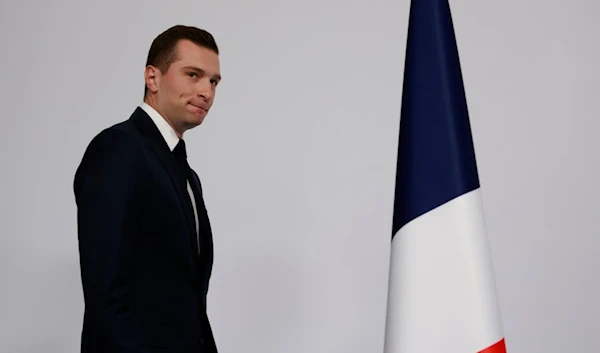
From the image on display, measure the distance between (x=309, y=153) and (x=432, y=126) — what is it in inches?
42.2

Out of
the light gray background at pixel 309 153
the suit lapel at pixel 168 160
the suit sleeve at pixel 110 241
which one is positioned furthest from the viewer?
the light gray background at pixel 309 153

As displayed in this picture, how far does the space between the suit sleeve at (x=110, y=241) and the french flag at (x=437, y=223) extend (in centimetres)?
43

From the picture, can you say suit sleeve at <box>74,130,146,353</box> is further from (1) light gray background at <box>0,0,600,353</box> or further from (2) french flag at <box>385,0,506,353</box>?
(1) light gray background at <box>0,0,600,353</box>

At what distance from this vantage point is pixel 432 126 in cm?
112

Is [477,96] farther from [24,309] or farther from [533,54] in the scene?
[24,309]

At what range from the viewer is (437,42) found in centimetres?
114

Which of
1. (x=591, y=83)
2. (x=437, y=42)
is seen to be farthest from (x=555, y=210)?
(x=437, y=42)

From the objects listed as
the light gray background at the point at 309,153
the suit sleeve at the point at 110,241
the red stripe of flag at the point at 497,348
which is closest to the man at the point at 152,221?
the suit sleeve at the point at 110,241

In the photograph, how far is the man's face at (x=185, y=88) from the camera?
128 centimetres

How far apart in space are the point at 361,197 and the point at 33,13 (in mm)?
1195

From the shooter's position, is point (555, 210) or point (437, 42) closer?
point (437, 42)

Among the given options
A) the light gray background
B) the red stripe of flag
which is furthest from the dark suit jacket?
the light gray background

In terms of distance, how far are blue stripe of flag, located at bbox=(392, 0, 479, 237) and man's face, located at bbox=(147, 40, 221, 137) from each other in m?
0.38

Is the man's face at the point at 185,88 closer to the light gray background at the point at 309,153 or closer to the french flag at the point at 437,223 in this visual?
the french flag at the point at 437,223
